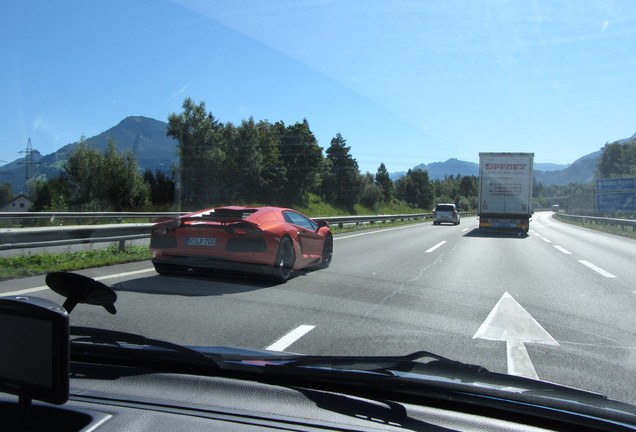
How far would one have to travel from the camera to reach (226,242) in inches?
317

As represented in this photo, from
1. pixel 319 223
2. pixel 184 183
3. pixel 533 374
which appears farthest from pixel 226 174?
pixel 533 374

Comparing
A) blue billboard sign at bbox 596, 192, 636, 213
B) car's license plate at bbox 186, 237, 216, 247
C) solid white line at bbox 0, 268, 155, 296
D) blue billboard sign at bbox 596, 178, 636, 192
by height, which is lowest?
solid white line at bbox 0, 268, 155, 296

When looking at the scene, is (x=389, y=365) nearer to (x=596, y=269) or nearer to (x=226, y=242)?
(x=226, y=242)

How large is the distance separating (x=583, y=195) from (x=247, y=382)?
68.5 m

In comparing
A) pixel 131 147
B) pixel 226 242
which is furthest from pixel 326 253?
pixel 131 147

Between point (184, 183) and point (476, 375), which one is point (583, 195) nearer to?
point (184, 183)

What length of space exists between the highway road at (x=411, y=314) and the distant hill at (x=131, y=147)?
19461mm

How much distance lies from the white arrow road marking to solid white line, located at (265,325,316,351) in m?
1.75

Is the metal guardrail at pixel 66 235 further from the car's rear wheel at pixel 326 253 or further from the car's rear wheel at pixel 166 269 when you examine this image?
the car's rear wheel at pixel 326 253

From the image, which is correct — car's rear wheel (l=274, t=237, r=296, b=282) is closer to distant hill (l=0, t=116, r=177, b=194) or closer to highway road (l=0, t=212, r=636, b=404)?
highway road (l=0, t=212, r=636, b=404)

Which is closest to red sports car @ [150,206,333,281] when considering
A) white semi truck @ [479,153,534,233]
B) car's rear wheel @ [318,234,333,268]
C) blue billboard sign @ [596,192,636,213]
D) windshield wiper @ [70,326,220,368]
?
car's rear wheel @ [318,234,333,268]

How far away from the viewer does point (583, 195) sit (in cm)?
6262

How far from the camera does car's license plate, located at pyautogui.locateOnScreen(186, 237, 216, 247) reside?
26.5ft

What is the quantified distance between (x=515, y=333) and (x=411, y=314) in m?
1.29
